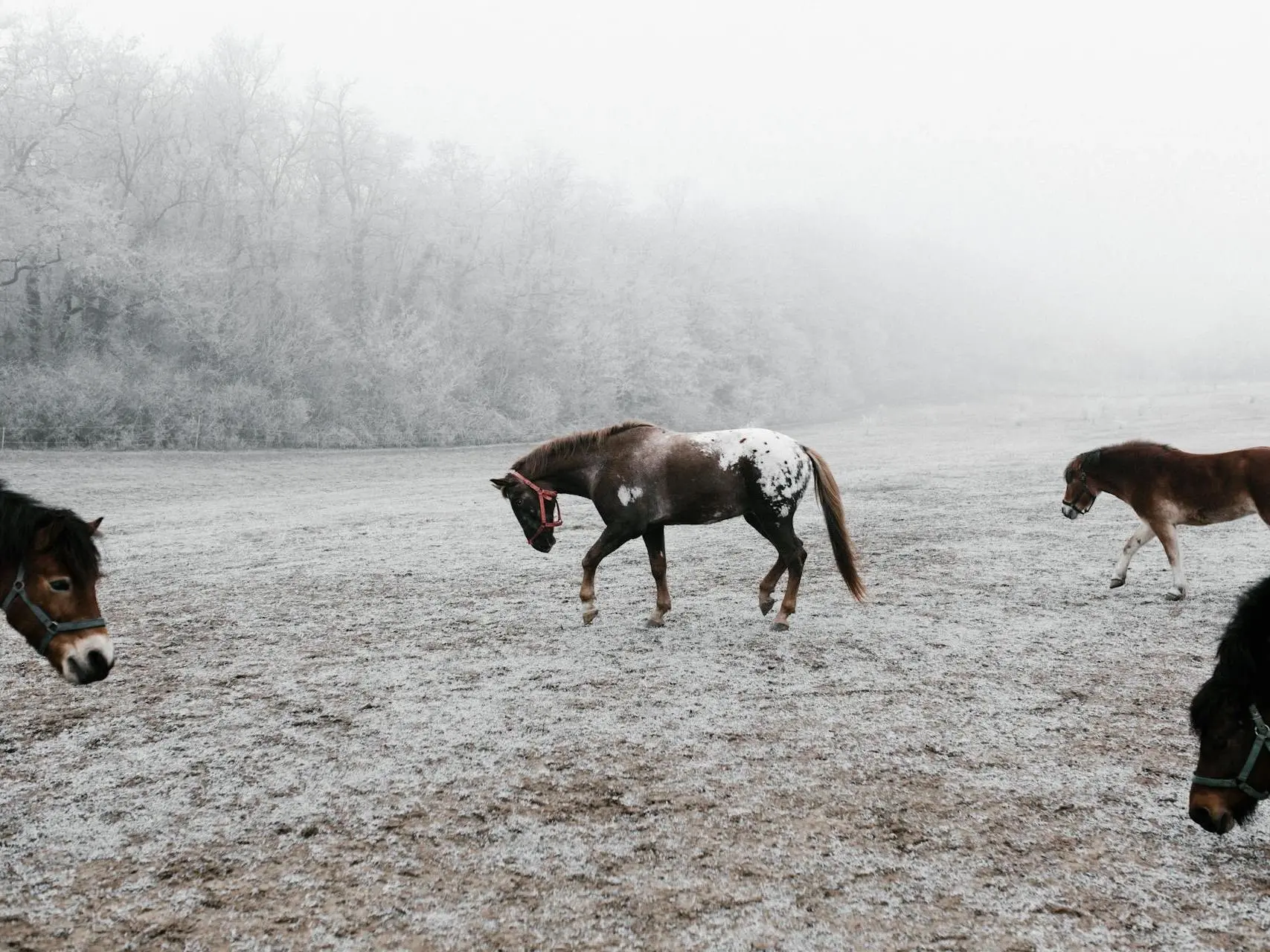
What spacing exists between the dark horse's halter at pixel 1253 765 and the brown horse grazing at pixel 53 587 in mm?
4664

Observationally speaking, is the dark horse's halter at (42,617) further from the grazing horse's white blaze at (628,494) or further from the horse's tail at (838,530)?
the horse's tail at (838,530)

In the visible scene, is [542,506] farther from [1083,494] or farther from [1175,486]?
[1175,486]

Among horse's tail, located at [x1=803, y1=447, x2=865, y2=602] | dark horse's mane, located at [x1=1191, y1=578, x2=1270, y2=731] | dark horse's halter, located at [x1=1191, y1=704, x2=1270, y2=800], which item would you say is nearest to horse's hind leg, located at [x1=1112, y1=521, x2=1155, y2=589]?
horse's tail, located at [x1=803, y1=447, x2=865, y2=602]

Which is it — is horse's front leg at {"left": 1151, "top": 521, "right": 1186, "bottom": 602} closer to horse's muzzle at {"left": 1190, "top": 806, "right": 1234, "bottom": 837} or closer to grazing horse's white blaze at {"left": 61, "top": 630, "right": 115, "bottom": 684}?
horse's muzzle at {"left": 1190, "top": 806, "right": 1234, "bottom": 837}

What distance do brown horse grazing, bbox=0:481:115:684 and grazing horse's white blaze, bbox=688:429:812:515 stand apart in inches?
163

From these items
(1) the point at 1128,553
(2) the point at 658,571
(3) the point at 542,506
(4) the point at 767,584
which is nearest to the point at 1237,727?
(4) the point at 767,584

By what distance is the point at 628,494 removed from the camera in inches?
242

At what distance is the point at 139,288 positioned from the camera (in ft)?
81.3

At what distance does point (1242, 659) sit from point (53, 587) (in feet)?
16.6

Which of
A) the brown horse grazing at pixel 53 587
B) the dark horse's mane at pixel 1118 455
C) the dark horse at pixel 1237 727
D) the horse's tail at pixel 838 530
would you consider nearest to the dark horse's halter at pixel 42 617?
the brown horse grazing at pixel 53 587

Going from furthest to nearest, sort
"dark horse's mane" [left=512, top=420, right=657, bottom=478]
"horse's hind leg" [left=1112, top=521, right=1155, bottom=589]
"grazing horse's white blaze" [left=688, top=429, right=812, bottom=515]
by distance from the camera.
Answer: "horse's hind leg" [left=1112, top=521, right=1155, bottom=589], "dark horse's mane" [left=512, top=420, right=657, bottom=478], "grazing horse's white blaze" [left=688, top=429, right=812, bottom=515]

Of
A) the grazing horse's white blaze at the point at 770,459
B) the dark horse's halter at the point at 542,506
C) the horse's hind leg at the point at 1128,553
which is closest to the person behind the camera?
the grazing horse's white blaze at the point at 770,459

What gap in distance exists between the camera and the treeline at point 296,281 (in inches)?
950

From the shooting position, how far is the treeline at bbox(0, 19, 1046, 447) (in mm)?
24141
